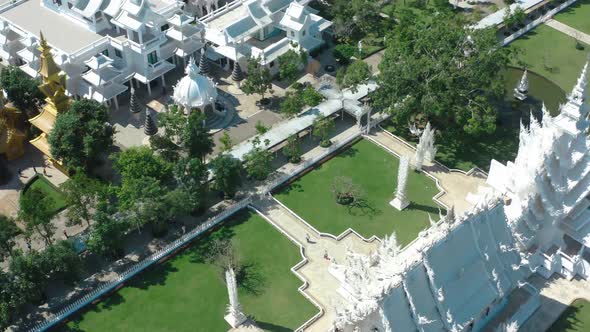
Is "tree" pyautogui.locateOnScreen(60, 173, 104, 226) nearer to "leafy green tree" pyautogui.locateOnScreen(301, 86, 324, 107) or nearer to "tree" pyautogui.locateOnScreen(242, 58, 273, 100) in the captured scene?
"tree" pyautogui.locateOnScreen(242, 58, 273, 100)

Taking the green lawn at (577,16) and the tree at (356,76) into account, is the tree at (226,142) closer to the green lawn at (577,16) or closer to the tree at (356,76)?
the tree at (356,76)

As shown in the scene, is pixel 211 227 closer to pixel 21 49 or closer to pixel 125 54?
pixel 125 54

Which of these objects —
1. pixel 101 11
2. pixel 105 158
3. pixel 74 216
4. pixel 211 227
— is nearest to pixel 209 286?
pixel 211 227

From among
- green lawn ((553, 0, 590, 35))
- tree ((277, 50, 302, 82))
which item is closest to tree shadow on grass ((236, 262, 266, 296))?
tree ((277, 50, 302, 82))

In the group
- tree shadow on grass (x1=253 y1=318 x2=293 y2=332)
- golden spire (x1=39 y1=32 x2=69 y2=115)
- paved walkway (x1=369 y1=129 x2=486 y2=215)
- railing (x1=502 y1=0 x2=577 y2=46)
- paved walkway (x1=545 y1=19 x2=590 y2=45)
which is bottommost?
tree shadow on grass (x1=253 y1=318 x2=293 y2=332)

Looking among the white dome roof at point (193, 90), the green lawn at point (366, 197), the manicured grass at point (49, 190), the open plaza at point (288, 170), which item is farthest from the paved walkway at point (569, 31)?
the manicured grass at point (49, 190)

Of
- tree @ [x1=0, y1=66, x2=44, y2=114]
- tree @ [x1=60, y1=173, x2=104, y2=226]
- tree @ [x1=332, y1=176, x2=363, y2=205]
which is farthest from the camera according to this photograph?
tree @ [x1=0, y1=66, x2=44, y2=114]
